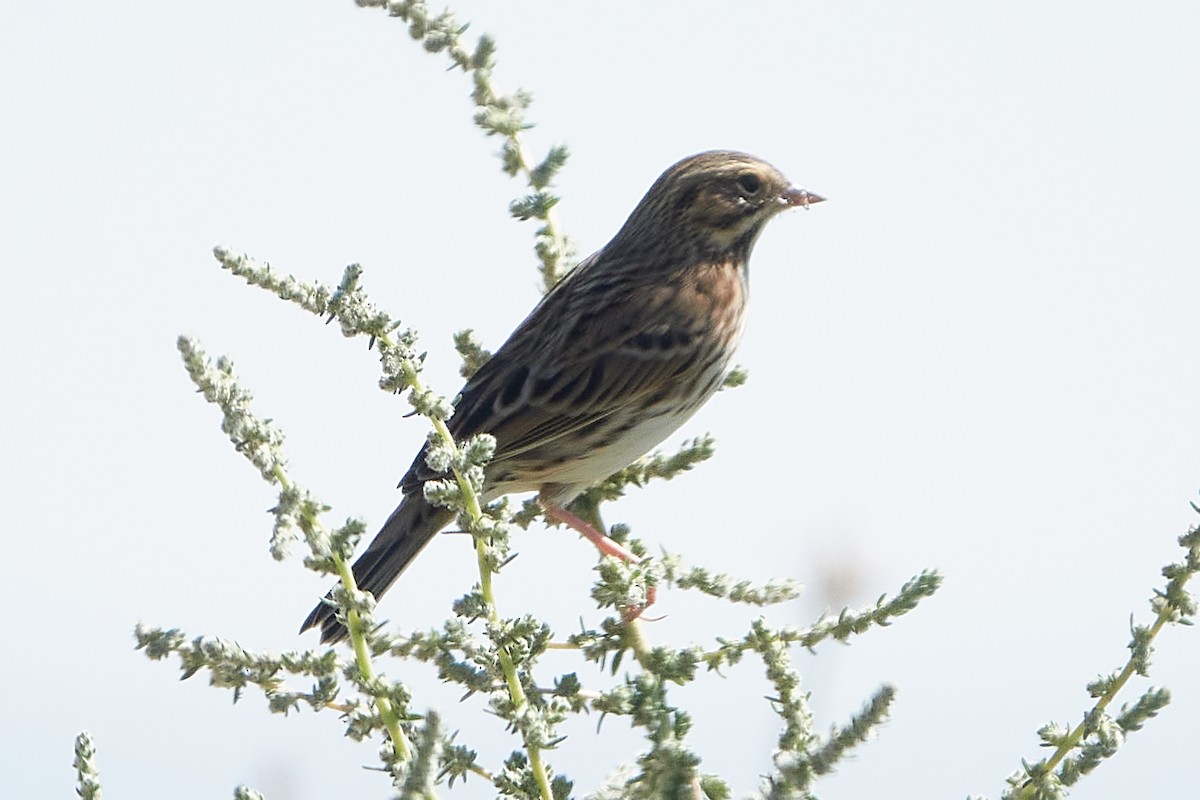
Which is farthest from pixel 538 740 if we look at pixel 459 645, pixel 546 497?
pixel 546 497

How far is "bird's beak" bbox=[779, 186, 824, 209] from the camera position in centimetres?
737

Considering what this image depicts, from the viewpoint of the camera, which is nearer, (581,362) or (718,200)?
(581,362)

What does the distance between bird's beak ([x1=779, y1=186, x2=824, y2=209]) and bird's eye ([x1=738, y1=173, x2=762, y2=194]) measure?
12 centimetres

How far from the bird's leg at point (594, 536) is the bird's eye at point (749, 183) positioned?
213cm

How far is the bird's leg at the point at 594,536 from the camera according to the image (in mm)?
3747

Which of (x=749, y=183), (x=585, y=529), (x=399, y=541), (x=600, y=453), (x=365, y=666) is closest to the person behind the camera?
(x=365, y=666)

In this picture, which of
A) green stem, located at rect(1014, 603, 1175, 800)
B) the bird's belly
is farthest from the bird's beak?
green stem, located at rect(1014, 603, 1175, 800)

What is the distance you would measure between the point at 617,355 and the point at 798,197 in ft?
4.15

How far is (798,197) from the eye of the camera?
24.4 ft

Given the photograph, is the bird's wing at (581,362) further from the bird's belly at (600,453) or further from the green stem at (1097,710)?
the green stem at (1097,710)

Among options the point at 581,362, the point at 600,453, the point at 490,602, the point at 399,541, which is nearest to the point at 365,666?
the point at 490,602

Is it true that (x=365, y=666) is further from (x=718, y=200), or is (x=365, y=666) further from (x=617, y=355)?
(x=718, y=200)

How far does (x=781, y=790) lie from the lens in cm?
149

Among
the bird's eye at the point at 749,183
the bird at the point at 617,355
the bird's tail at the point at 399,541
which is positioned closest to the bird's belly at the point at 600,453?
the bird at the point at 617,355
